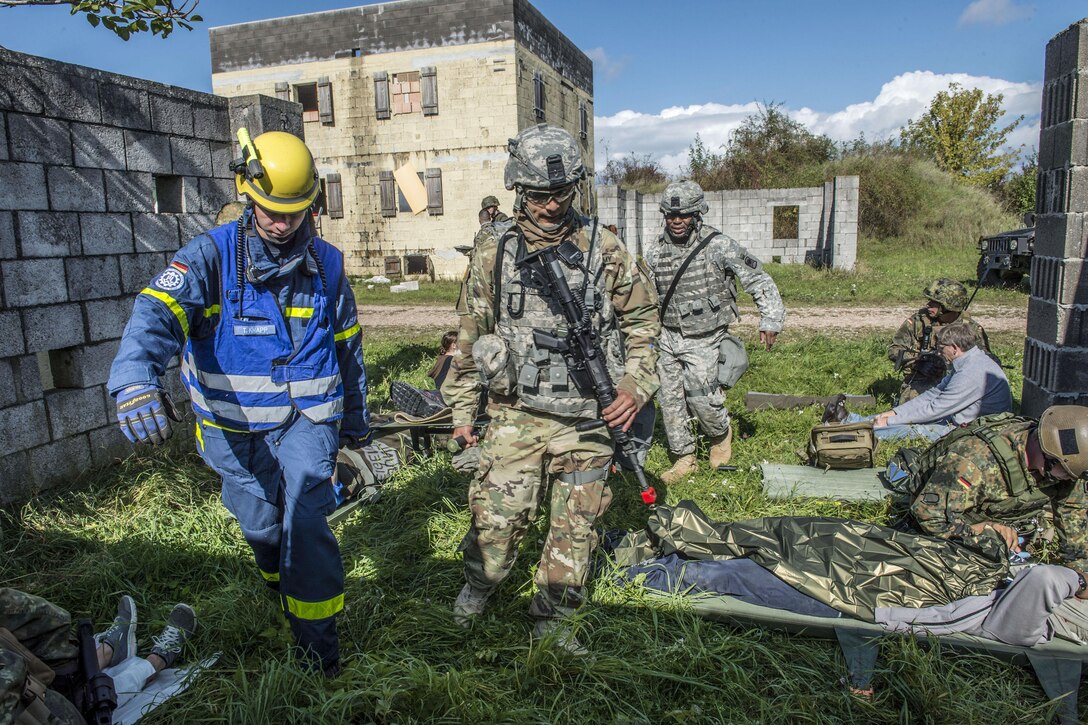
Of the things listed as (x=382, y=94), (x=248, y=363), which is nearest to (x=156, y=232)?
(x=248, y=363)

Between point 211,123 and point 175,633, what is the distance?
13.0 feet

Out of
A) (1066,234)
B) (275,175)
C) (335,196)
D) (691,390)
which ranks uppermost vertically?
(335,196)

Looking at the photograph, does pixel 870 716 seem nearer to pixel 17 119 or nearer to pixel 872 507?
pixel 872 507

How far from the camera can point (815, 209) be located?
1795cm

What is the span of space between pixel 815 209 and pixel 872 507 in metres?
15.2

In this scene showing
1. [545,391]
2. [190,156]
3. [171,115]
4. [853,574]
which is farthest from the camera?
[190,156]

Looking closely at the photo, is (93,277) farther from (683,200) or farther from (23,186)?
(683,200)

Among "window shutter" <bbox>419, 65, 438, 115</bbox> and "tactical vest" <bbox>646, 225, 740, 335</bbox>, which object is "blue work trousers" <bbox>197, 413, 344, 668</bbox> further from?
"window shutter" <bbox>419, 65, 438, 115</bbox>

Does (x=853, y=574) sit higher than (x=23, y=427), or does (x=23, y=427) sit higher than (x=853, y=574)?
(x=23, y=427)

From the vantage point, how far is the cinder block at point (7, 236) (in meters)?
4.07

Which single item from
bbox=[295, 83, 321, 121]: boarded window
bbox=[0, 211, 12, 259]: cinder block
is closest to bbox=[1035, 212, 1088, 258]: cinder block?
bbox=[0, 211, 12, 259]: cinder block

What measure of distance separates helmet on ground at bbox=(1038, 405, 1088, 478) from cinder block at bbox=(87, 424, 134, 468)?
16.6 feet

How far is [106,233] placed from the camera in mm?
4707

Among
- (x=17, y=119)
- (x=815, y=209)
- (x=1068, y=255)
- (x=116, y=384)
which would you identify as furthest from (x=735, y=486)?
(x=815, y=209)
